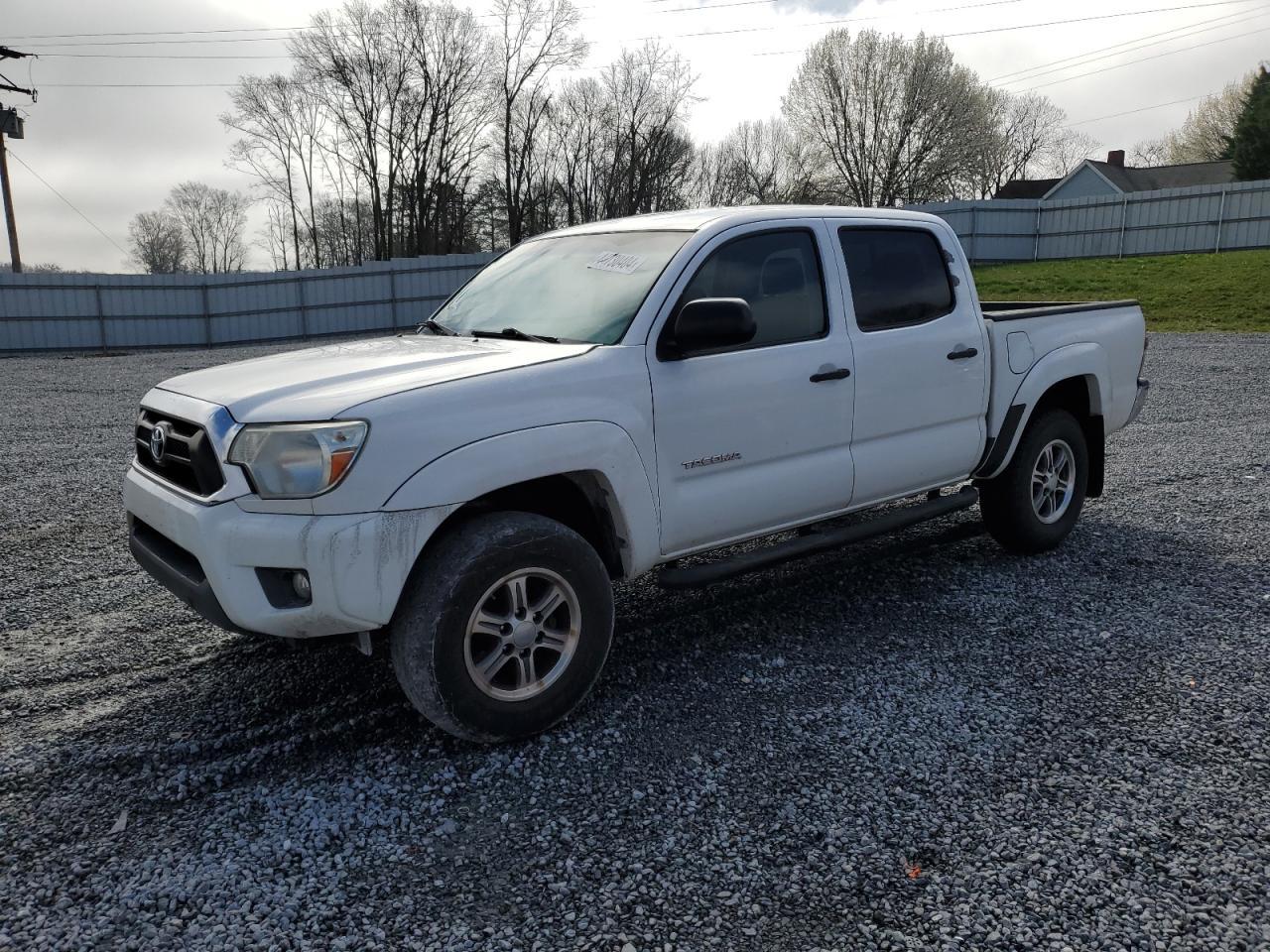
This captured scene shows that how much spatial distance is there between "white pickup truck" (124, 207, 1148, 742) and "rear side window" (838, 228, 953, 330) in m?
0.02

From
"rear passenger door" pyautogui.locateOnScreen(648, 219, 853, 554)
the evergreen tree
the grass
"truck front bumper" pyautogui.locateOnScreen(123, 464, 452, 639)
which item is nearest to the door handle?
"rear passenger door" pyautogui.locateOnScreen(648, 219, 853, 554)

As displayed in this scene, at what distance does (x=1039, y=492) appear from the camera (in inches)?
221

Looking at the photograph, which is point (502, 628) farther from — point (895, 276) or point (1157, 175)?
point (1157, 175)

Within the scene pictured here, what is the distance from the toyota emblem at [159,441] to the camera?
11.7ft

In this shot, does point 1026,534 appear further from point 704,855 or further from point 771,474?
point 704,855

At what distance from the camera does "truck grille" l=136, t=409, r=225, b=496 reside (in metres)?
3.30

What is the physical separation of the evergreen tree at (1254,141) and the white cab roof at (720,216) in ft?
138

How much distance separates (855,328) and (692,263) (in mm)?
958

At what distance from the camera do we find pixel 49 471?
328 inches

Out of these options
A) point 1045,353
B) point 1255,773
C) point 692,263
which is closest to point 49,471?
point 692,263

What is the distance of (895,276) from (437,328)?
7.60 feet

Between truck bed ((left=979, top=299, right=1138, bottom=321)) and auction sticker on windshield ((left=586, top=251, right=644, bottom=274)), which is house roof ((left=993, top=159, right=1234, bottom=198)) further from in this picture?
auction sticker on windshield ((left=586, top=251, right=644, bottom=274))

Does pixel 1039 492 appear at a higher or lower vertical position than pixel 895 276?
lower

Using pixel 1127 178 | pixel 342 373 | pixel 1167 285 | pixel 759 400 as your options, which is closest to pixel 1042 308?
pixel 759 400
